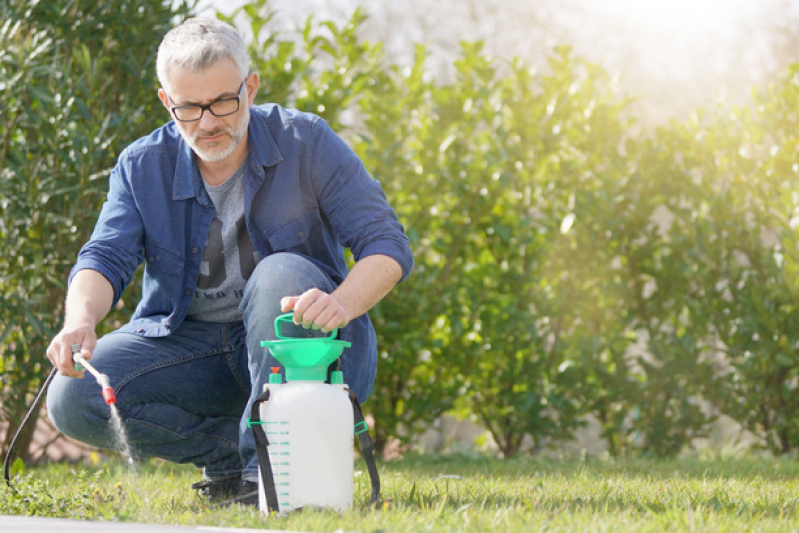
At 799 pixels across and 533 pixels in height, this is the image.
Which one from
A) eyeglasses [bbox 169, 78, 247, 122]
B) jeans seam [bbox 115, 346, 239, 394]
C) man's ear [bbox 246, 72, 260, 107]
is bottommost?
jeans seam [bbox 115, 346, 239, 394]

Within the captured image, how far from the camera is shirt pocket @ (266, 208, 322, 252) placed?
275 cm

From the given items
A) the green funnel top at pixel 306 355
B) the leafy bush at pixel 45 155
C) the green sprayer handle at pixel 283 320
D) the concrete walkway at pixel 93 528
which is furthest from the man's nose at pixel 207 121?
the leafy bush at pixel 45 155

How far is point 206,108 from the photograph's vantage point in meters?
2.59

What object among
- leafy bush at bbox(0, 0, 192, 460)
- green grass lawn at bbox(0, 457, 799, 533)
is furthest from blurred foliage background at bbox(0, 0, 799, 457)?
green grass lawn at bbox(0, 457, 799, 533)

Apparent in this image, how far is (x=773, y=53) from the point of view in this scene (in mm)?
11586

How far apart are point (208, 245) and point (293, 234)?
292 mm

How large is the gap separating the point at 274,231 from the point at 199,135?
→ 0.36m

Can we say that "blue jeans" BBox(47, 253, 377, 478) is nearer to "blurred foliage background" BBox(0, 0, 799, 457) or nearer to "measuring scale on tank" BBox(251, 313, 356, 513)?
"measuring scale on tank" BBox(251, 313, 356, 513)

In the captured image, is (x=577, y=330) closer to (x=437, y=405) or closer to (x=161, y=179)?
(x=437, y=405)

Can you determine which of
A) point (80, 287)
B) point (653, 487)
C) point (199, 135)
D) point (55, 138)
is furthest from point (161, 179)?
point (653, 487)

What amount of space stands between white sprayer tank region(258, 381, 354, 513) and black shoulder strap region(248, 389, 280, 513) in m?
0.02

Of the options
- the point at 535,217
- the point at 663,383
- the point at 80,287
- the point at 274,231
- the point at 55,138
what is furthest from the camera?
the point at 535,217

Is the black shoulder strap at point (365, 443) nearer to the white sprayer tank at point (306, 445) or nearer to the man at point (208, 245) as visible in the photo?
the white sprayer tank at point (306, 445)

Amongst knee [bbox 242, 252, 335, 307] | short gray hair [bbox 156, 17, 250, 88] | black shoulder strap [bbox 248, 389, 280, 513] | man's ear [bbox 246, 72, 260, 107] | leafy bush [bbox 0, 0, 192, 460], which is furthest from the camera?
leafy bush [bbox 0, 0, 192, 460]
